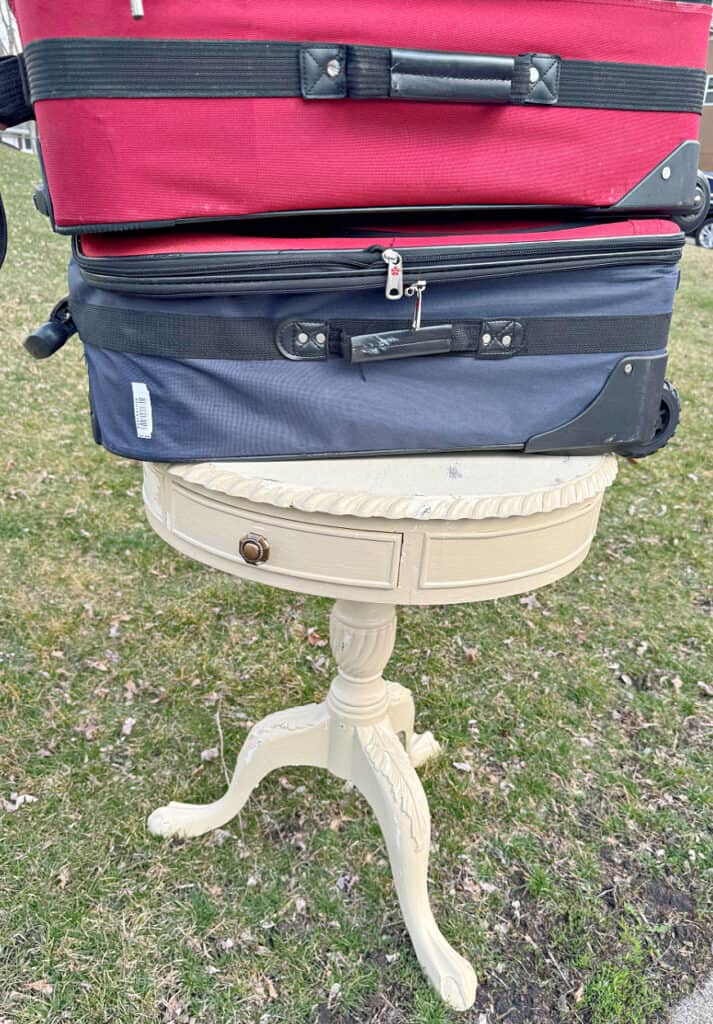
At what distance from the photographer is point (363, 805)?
183cm

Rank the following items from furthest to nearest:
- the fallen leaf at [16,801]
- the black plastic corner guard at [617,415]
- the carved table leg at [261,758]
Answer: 1. the fallen leaf at [16,801]
2. the carved table leg at [261,758]
3. the black plastic corner guard at [617,415]

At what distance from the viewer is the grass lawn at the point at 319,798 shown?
1.46 metres

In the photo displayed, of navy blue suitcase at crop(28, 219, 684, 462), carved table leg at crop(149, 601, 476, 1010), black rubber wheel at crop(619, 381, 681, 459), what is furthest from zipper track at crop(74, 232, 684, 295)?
carved table leg at crop(149, 601, 476, 1010)

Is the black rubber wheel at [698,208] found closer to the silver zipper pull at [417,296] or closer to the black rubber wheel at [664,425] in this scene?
the black rubber wheel at [664,425]

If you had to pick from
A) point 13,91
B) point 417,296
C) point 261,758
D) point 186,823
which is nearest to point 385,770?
point 261,758

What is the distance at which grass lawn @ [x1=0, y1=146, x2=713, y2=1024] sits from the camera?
4.80 ft

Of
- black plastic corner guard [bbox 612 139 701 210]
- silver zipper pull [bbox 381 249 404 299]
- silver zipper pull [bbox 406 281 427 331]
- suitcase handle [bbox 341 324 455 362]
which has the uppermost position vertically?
black plastic corner guard [bbox 612 139 701 210]

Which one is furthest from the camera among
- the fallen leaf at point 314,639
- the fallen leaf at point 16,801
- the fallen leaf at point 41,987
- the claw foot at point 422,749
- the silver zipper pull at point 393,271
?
the fallen leaf at point 314,639

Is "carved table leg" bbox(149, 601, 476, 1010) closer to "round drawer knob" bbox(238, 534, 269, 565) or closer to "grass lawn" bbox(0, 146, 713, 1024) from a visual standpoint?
"grass lawn" bbox(0, 146, 713, 1024)

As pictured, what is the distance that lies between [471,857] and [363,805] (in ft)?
0.90

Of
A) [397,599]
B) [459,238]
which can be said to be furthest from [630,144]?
[397,599]

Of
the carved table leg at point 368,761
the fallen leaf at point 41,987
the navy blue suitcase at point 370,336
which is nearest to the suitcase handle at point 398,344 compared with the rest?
the navy blue suitcase at point 370,336

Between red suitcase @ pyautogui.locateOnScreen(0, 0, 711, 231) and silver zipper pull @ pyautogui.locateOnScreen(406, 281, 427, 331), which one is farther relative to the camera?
silver zipper pull @ pyautogui.locateOnScreen(406, 281, 427, 331)

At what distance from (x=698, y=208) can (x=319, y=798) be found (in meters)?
1.45
